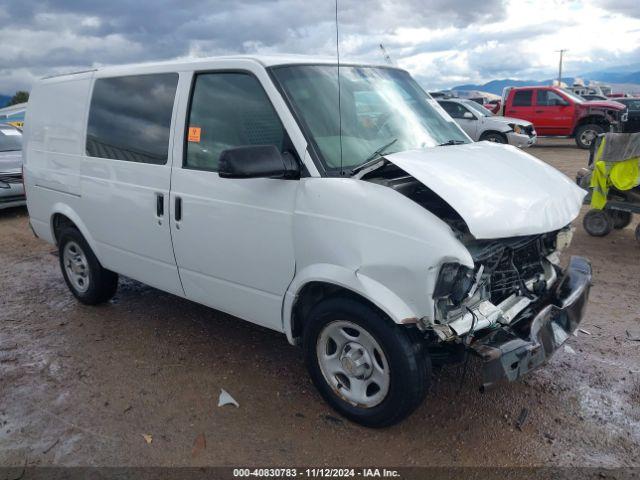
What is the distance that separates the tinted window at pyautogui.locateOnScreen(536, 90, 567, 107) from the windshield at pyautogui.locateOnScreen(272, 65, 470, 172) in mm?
16138

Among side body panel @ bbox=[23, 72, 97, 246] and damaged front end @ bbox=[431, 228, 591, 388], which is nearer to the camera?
damaged front end @ bbox=[431, 228, 591, 388]

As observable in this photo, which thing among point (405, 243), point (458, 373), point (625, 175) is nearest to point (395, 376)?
point (405, 243)

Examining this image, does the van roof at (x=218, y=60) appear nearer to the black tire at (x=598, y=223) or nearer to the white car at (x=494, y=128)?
the black tire at (x=598, y=223)

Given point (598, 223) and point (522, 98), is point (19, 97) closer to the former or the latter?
point (522, 98)

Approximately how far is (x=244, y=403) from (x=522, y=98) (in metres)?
18.3

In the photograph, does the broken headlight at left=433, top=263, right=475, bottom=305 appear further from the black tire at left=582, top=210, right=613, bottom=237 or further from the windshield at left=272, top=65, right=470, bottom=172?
the black tire at left=582, top=210, right=613, bottom=237

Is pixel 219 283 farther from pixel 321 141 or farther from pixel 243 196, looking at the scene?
pixel 321 141

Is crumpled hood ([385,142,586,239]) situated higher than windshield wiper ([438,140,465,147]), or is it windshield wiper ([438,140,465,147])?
windshield wiper ([438,140,465,147])

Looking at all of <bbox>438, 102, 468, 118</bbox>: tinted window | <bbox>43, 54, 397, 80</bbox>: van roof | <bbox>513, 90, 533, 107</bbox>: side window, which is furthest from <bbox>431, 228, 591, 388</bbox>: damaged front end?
<bbox>513, 90, 533, 107</bbox>: side window

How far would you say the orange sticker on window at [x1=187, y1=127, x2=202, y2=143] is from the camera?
12.0 ft

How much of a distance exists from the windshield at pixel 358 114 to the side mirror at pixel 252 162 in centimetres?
27

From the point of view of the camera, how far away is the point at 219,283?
144 inches

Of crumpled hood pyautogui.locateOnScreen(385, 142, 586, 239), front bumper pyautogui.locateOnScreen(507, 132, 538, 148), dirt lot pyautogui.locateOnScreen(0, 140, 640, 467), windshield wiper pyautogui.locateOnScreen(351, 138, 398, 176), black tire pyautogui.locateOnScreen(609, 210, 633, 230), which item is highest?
windshield wiper pyautogui.locateOnScreen(351, 138, 398, 176)

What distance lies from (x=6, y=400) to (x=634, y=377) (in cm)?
422
